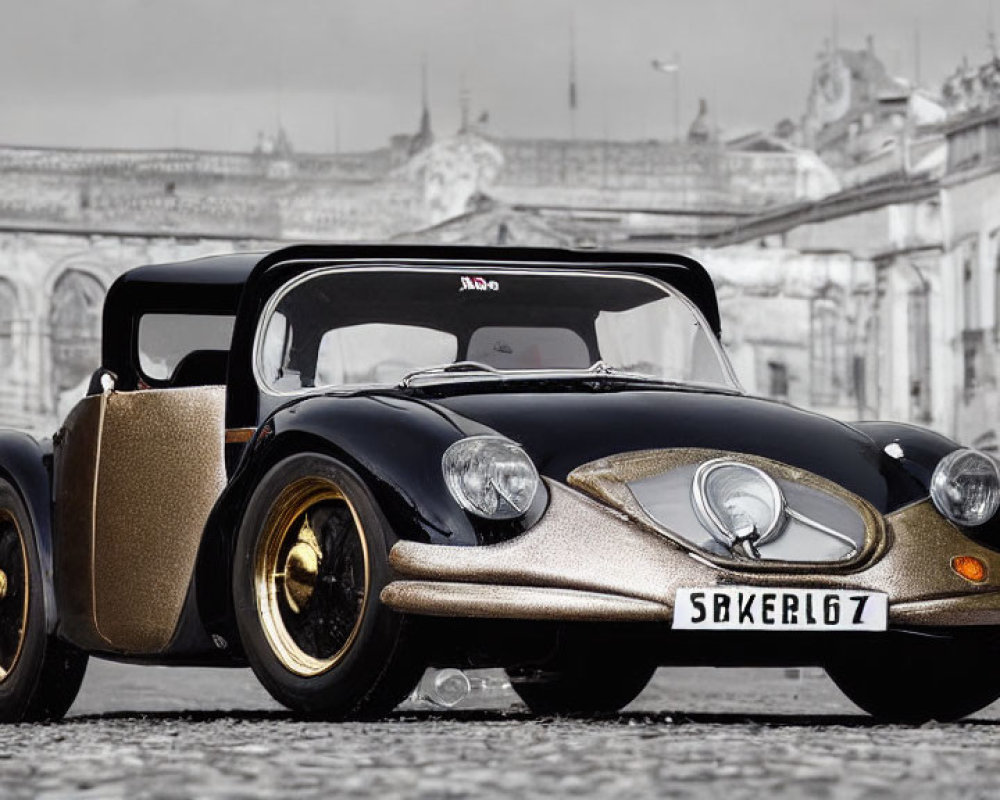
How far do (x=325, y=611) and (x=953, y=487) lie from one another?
4.82ft

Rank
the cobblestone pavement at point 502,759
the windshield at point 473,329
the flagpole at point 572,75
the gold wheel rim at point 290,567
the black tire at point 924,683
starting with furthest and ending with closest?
the flagpole at point 572,75, the windshield at point 473,329, the black tire at point 924,683, the gold wheel rim at point 290,567, the cobblestone pavement at point 502,759

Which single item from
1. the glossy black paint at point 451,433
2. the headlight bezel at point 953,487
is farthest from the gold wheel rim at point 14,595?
the headlight bezel at point 953,487

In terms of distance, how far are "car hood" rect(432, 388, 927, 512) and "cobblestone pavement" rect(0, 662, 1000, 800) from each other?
56 centimetres

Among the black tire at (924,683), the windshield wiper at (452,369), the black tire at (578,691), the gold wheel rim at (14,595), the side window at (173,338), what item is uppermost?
the side window at (173,338)

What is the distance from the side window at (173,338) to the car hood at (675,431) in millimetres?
1460

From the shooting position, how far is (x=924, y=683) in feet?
18.8

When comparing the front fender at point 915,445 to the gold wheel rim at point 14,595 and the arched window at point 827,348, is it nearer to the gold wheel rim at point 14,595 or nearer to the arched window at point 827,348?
the gold wheel rim at point 14,595

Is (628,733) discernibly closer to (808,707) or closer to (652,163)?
(808,707)

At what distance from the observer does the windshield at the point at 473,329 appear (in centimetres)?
592

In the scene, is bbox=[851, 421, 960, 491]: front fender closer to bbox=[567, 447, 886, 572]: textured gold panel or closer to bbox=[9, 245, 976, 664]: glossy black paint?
bbox=[9, 245, 976, 664]: glossy black paint

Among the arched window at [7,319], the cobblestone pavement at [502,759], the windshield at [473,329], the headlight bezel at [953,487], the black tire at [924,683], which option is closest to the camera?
the cobblestone pavement at [502,759]

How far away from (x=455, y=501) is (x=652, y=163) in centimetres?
3914

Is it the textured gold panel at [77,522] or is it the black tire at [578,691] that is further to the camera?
the black tire at [578,691]

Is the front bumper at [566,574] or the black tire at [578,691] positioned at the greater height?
the front bumper at [566,574]
